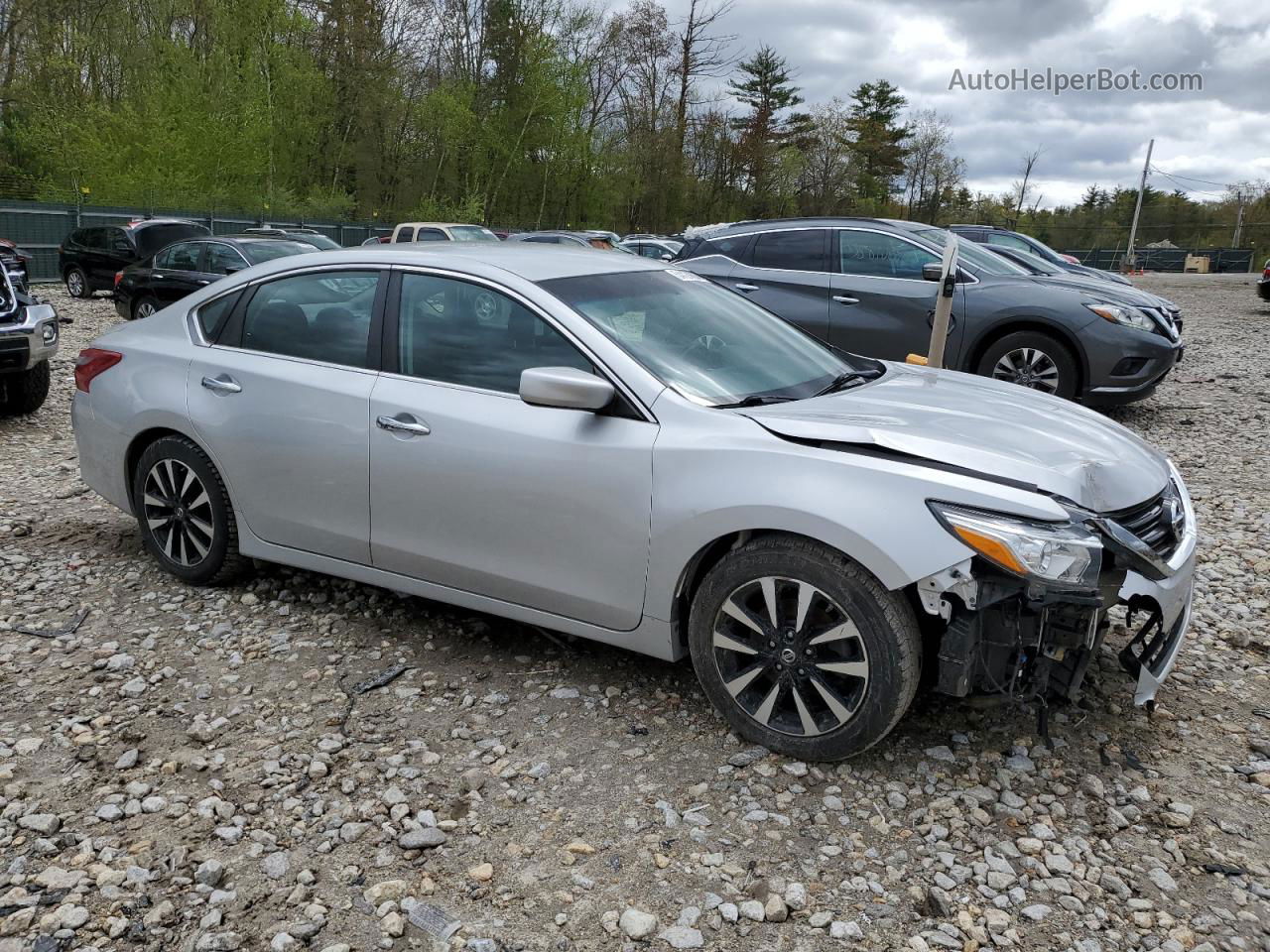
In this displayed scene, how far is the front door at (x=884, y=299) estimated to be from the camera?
8609 millimetres

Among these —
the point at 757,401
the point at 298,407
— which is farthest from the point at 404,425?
the point at 757,401

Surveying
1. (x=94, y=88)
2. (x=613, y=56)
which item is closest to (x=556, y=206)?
(x=613, y=56)

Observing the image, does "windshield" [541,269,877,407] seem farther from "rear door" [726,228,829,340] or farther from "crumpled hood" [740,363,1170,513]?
"rear door" [726,228,829,340]

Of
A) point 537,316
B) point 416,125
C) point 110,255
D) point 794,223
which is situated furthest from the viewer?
point 416,125

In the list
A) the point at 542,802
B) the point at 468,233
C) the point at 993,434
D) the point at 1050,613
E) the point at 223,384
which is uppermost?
the point at 468,233

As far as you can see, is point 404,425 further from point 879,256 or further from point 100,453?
point 879,256

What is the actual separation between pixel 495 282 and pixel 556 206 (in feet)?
144

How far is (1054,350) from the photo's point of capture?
27.7ft

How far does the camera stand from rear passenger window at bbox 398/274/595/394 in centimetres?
361

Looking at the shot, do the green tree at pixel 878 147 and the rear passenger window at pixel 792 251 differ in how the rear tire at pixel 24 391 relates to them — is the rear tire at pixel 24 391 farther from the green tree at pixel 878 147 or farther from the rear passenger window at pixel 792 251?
the green tree at pixel 878 147

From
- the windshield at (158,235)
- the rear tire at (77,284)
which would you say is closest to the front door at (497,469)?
the windshield at (158,235)

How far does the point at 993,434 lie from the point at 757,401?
798 mm

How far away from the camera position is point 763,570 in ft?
10.1

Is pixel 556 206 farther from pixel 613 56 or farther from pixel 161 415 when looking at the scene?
pixel 161 415
